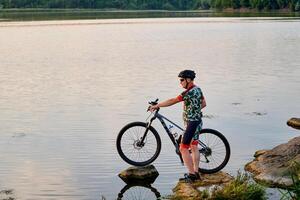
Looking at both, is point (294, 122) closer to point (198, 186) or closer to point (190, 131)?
point (190, 131)

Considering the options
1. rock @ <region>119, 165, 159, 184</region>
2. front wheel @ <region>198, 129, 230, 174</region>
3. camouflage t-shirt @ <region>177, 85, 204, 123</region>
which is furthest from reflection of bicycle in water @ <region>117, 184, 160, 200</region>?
camouflage t-shirt @ <region>177, 85, 204, 123</region>

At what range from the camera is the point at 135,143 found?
13602 mm

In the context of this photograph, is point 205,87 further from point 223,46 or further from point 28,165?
point 223,46

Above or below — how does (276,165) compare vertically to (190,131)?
below

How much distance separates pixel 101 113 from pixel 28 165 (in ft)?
24.8

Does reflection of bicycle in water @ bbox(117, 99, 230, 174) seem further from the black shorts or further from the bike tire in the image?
the black shorts

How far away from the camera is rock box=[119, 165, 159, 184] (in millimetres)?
13211

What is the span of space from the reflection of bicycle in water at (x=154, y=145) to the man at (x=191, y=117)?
0.44 m

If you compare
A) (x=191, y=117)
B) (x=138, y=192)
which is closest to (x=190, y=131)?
(x=191, y=117)

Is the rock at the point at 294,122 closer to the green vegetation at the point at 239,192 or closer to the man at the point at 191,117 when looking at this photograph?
the man at the point at 191,117

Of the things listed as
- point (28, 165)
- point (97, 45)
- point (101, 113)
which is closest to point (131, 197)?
point (28, 165)

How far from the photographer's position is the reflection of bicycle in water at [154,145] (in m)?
13.1

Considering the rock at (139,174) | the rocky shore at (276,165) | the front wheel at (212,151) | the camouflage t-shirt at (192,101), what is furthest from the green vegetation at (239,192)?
the rock at (139,174)

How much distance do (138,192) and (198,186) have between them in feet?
3.98
